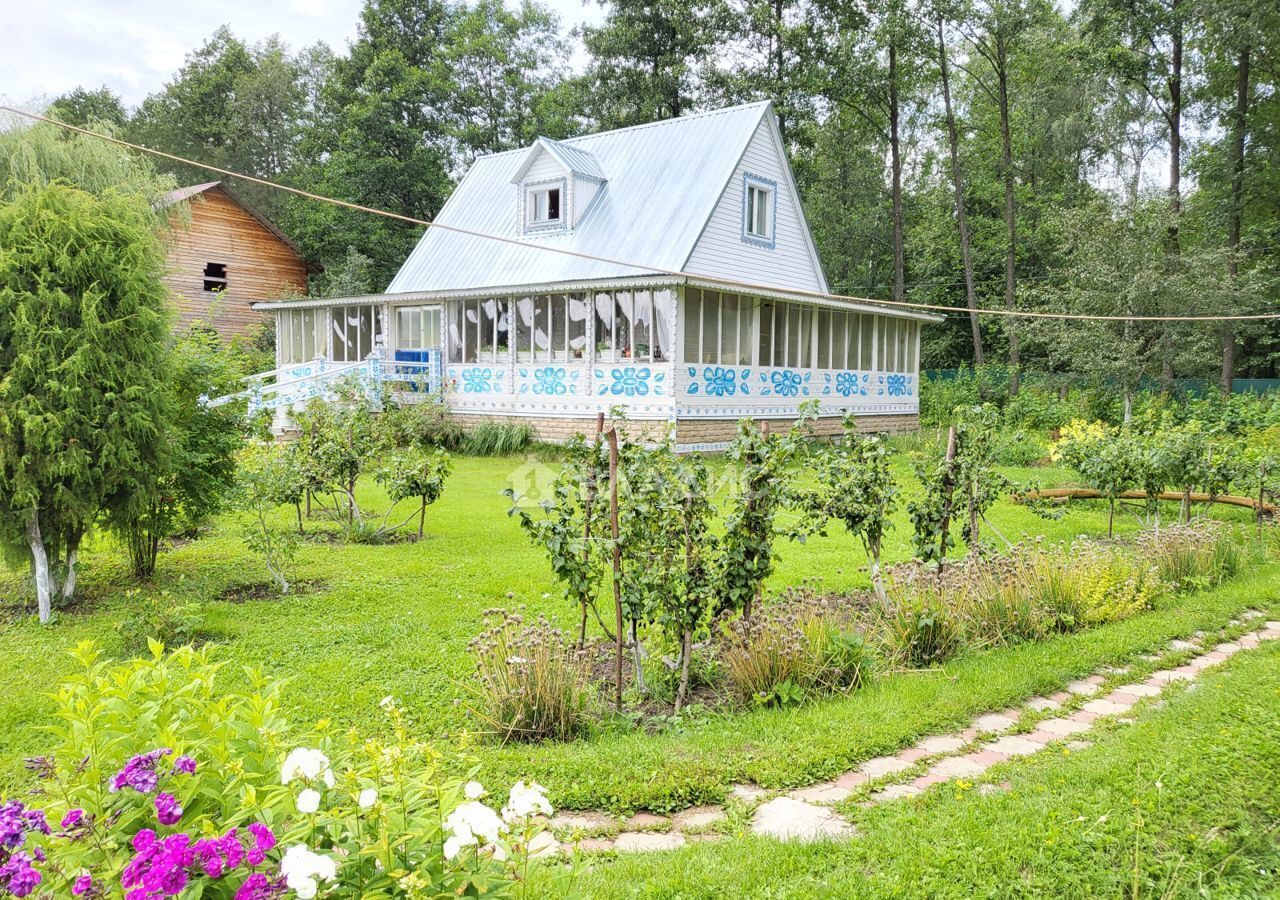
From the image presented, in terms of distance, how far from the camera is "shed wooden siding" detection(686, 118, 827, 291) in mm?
18547

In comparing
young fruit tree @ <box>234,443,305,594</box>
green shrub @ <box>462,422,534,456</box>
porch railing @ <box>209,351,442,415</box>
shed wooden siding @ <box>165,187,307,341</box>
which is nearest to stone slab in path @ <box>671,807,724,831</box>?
young fruit tree @ <box>234,443,305,594</box>

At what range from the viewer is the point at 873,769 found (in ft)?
12.9

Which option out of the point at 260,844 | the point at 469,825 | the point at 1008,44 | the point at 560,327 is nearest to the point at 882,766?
the point at 469,825

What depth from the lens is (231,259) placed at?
101 ft

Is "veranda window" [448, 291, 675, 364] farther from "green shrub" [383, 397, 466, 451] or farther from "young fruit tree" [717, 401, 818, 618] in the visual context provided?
"young fruit tree" [717, 401, 818, 618]

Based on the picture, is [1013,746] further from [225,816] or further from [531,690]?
[225,816]

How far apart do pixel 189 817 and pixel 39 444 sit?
208 inches

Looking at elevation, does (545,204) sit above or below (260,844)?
above

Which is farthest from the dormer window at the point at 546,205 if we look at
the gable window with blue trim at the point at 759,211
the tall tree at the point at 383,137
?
the tall tree at the point at 383,137

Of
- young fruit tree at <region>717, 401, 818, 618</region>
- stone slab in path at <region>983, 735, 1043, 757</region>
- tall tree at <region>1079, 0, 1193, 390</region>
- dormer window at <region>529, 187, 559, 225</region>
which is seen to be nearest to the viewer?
stone slab in path at <region>983, 735, 1043, 757</region>

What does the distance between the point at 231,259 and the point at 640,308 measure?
20.2 meters

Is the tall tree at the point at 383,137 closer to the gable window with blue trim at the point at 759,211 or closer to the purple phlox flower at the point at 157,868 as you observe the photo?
the gable window with blue trim at the point at 759,211

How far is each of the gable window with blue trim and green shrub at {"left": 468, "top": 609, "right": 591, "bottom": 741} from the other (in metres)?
16.3

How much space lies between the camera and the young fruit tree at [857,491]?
5.61 metres
